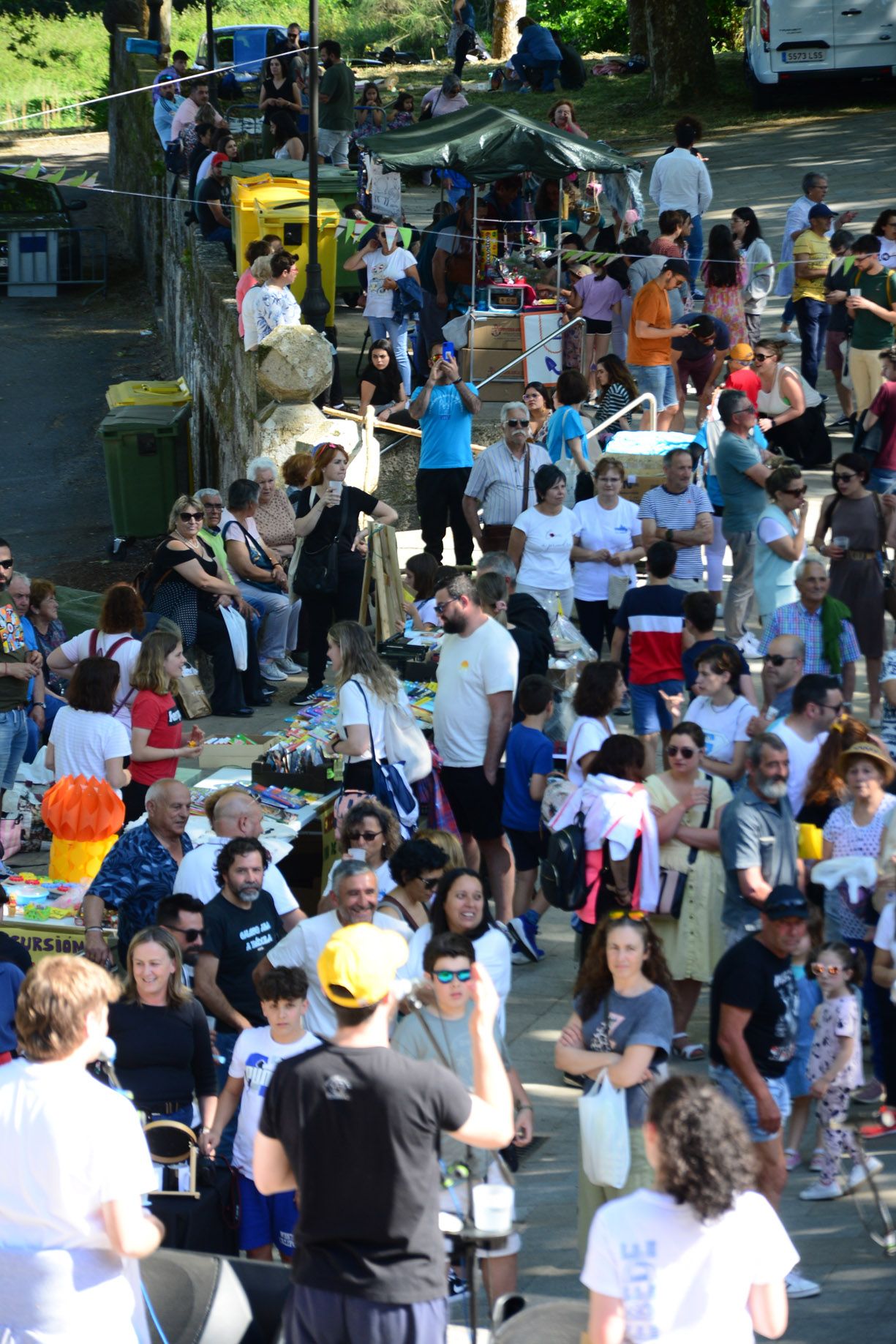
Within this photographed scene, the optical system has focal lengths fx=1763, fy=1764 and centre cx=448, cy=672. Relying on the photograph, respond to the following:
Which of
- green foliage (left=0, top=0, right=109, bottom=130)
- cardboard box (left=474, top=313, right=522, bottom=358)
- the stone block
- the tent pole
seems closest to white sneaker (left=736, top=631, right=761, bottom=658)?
the stone block

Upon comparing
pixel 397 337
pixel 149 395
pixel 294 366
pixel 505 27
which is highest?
pixel 505 27

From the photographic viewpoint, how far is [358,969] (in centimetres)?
378

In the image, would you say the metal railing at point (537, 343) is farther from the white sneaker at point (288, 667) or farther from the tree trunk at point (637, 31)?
the tree trunk at point (637, 31)

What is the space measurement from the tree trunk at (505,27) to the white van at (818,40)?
1030 centimetres

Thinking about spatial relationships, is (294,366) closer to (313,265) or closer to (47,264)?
(313,265)

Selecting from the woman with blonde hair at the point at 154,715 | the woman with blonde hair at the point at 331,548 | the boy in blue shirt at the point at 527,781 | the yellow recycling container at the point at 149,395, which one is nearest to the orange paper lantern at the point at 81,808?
the woman with blonde hair at the point at 154,715

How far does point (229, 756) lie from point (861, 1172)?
14.7ft

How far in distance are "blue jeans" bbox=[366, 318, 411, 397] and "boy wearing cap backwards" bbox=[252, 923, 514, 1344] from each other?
1172cm

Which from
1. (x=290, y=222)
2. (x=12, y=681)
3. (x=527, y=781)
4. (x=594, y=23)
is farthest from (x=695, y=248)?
(x=594, y=23)

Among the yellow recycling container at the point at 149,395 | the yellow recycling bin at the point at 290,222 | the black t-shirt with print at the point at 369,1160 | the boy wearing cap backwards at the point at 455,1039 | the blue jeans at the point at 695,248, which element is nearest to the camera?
the black t-shirt with print at the point at 369,1160

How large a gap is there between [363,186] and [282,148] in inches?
156

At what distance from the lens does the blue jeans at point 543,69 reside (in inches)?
1136

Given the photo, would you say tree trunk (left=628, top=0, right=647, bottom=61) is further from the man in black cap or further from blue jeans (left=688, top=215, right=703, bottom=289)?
the man in black cap

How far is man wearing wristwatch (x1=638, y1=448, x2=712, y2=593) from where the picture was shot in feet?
32.7
